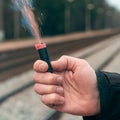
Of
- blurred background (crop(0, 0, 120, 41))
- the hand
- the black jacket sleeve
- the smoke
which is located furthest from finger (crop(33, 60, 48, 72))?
blurred background (crop(0, 0, 120, 41))

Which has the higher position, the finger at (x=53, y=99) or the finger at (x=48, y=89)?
the finger at (x=48, y=89)

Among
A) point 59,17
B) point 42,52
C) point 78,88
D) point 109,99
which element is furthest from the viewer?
point 59,17

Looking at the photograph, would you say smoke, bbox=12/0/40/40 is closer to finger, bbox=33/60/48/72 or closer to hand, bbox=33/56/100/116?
finger, bbox=33/60/48/72

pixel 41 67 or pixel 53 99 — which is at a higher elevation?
pixel 41 67

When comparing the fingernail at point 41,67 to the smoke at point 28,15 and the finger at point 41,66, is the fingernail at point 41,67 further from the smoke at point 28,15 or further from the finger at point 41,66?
the smoke at point 28,15

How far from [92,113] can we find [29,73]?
61.4 feet

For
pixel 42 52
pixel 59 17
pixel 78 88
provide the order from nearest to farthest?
pixel 42 52
pixel 78 88
pixel 59 17

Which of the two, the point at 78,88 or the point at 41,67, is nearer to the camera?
the point at 41,67

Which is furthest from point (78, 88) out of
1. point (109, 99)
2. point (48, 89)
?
point (48, 89)

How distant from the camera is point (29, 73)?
21.2 meters

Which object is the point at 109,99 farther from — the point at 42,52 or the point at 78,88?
the point at 42,52

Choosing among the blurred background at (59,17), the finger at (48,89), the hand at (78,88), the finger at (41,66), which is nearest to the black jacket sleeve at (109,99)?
the hand at (78,88)

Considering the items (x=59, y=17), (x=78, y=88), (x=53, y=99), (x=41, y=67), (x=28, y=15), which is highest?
(x=28, y=15)

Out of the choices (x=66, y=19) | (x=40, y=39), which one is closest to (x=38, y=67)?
(x=40, y=39)
